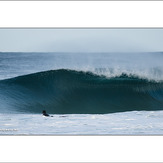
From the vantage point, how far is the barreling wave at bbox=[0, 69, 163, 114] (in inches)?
222

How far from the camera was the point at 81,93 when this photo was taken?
5.99 m

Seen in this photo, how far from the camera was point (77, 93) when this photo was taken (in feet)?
19.6

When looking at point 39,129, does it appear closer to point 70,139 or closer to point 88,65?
point 70,139

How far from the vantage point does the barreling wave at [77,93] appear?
18.5 feet

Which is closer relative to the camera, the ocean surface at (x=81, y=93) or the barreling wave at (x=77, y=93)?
the ocean surface at (x=81, y=93)

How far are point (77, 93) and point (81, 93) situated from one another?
69 millimetres

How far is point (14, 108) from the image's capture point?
5672mm

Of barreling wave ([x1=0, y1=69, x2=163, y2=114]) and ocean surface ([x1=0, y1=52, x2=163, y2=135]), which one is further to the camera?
barreling wave ([x1=0, y1=69, x2=163, y2=114])

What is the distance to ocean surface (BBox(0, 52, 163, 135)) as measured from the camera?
5.27 metres

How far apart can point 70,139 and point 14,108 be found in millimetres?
1123

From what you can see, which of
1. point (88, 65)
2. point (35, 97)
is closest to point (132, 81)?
point (88, 65)

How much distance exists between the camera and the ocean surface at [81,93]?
17.3 ft
